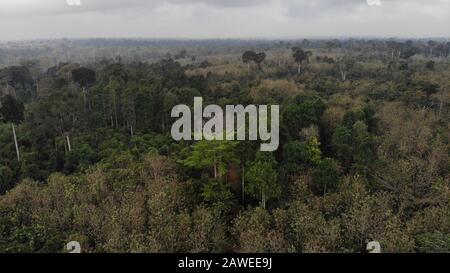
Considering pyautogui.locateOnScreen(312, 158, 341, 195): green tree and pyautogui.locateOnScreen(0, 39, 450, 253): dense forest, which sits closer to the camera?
pyautogui.locateOnScreen(0, 39, 450, 253): dense forest

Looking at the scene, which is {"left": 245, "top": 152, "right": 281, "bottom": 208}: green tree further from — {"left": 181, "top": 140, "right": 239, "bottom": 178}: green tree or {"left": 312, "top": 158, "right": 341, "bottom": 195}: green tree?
{"left": 312, "top": 158, "right": 341, "bottom": 195}: green tree

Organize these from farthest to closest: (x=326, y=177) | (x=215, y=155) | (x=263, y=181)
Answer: (x=215, y=155) → (x=326, y=177) → (x=263, y=181)

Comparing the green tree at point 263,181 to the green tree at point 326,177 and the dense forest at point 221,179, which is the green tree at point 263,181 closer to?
the dense forest at point 221,179

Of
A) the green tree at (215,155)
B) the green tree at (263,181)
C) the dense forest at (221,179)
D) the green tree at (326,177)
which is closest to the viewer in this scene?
the dense forest at (221,179)

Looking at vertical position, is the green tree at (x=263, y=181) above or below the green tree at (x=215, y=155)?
below

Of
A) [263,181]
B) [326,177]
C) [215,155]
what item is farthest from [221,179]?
[326,177]

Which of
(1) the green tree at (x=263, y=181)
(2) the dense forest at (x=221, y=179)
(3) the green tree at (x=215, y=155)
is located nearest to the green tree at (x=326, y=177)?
(2) the dense forest at (x=221, y=179)

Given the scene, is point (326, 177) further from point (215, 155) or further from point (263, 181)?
point (215, 155)

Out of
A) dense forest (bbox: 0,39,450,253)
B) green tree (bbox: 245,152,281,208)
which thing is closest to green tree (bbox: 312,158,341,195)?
dense forest (bbox: 0,39,450,253)

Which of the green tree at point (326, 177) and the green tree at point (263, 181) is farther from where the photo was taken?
the green tree at point (326, 177)
